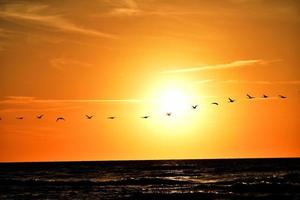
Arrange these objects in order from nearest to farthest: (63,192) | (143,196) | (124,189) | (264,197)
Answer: (264,197)
(143,196)
(63,192)
(124,189)

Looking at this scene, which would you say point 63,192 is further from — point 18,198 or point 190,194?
point 190,194

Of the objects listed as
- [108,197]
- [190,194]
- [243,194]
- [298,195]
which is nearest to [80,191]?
[108,197]

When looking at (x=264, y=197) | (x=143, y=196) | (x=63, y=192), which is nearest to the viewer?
(x=264, y=197)

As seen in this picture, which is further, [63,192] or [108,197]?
[63,192]

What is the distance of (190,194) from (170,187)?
10014 millimetres

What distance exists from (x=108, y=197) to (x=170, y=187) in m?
13.4

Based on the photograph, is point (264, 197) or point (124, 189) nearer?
point (264, 197)

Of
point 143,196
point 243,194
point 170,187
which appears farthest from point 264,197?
point 170,187

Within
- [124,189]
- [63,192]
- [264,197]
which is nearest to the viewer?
[264,197]

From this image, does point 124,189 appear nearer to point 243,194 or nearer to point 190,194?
point 190,194

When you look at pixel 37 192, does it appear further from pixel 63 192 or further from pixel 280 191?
pixel 280 191

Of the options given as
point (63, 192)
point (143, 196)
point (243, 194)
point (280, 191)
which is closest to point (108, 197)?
point (143, 196)

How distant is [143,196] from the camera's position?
5266 cm

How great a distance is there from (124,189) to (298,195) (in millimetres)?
18389
